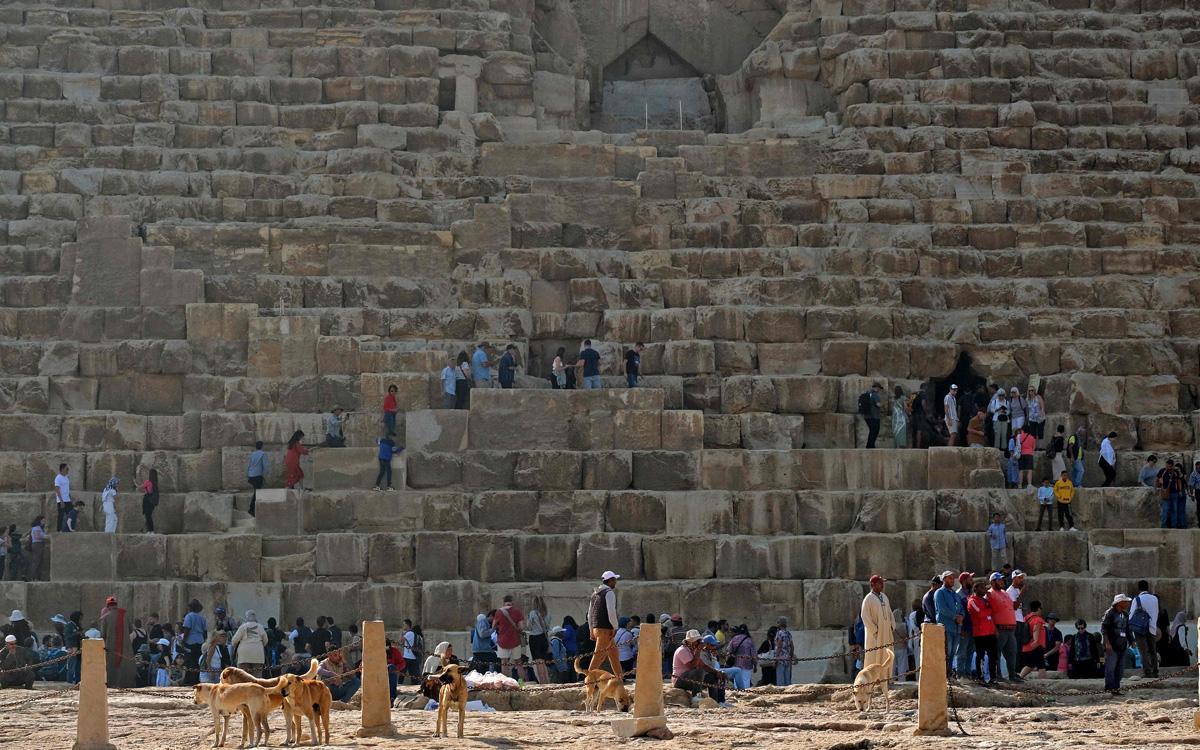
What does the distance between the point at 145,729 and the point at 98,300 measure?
40.4ft

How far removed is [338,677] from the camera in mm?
23875

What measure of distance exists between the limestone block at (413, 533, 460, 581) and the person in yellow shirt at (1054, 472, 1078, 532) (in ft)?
24.9

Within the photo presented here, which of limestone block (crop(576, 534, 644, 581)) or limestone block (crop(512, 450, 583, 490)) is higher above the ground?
limestone block (crop(512, 450, 583, 490))

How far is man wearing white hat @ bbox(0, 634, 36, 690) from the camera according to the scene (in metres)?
26.1

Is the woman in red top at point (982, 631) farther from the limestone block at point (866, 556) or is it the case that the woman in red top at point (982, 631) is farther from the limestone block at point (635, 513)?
the limestone block at point (635, 513)

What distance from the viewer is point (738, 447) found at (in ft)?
105

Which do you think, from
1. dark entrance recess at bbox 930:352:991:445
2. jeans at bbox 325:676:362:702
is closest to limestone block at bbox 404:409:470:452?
jeans at bbox 325:676:362:702

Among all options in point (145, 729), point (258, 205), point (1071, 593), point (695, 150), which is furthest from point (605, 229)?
point (145, 729)

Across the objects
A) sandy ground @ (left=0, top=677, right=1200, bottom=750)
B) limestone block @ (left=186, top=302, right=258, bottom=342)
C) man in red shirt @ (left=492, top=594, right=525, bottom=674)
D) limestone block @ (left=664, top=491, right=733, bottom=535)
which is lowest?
sandy ground @ (left=0, top=677, right=1200, bottom=750)

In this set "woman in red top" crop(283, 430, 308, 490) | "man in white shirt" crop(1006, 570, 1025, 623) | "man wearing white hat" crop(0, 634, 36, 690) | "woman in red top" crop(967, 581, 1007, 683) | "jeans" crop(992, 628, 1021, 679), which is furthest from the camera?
"woman in red top" crop(283, 430, 308, 490)

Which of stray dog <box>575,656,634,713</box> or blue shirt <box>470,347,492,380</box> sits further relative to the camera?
blue shirt <box>470,347,492,380</box>

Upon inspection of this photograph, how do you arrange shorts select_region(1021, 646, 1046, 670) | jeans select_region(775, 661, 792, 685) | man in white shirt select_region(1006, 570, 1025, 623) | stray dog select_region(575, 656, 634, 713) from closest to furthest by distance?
stray dog select_region(575, 656, 634, 713), man in white shirt select_region(1006, 570, 1025, 623), shorts select_region(1021, 646, 1046, 670), jeans select_region(775, 661, 792, 685)

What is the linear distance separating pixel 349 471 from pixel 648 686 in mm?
10216

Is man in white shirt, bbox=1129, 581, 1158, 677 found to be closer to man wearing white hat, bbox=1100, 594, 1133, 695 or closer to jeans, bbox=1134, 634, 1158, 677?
jeans, bbox=1134, 634, 1158, 677
